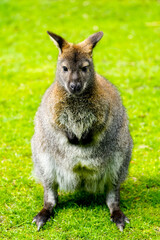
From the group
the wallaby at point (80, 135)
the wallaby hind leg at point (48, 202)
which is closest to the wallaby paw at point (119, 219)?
the wallaby at point (80, 135)

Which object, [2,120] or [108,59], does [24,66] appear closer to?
[108,59]

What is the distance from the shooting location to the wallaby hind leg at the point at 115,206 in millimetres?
4093

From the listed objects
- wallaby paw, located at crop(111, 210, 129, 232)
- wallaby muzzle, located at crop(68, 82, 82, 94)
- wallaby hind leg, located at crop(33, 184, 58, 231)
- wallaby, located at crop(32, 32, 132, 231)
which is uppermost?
wallaby muzzle, located at crop(68, 82, 82, 94)

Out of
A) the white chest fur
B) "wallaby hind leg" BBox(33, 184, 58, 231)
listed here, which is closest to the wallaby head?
the white chest fur

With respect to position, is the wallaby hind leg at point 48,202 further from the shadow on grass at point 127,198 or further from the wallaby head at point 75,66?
the wallaby head at point 75,66

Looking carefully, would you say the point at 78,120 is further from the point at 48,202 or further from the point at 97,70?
the point at 97,70

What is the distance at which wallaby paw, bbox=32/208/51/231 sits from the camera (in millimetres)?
4090

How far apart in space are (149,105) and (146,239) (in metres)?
3.45

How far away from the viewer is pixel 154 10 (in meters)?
13.1

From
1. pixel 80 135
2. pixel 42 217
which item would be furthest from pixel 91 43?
pixel 42 217

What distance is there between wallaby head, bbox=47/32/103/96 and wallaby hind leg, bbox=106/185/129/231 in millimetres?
1113

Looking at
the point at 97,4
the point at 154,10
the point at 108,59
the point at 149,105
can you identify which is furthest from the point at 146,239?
the point at 97,4

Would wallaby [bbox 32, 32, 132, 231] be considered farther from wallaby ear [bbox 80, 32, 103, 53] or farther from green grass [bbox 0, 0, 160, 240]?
green grass [bbox 0, 0, 160, 240]

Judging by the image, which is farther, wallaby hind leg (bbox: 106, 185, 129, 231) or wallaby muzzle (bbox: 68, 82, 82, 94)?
wallaby hind leg (bbox: 106, 185, 129, 231)
